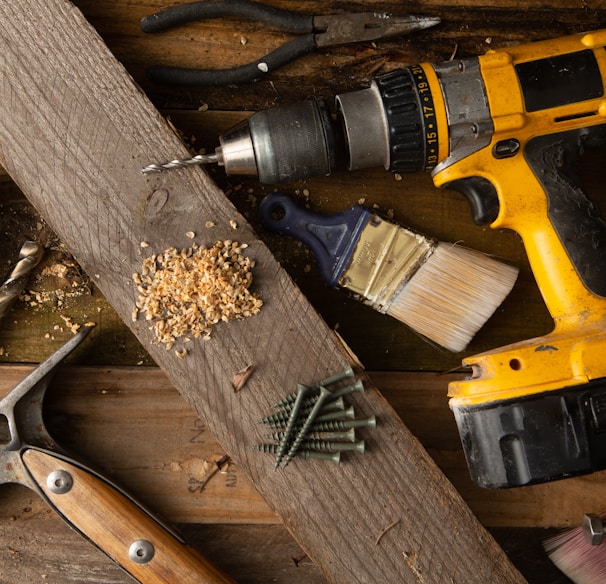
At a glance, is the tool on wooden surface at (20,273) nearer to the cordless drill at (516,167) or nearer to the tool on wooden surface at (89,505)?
the tool on wooden surface at (89,505)

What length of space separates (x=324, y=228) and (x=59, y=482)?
2.30 feet

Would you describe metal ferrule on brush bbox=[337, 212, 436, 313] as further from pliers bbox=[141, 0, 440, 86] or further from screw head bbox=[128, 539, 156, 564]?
screw head bbox=[128, 539, 156, 564]

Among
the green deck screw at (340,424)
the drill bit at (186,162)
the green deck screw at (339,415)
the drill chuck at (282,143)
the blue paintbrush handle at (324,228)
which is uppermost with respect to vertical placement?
the drill chuck at (282,143)

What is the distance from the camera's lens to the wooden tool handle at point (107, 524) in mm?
1184

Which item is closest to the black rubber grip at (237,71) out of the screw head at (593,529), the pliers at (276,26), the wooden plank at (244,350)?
the pliers at (276,26)

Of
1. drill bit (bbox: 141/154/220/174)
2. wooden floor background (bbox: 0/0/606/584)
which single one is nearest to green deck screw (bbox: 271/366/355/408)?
wooden floor background (bbox: 0/0/606/584)

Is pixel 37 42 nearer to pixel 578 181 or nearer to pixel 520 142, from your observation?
pixel 520 142

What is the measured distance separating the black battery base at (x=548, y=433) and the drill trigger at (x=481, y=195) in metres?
0.34

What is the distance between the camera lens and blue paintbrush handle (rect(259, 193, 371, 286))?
1271 mm

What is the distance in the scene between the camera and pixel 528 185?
114 cm

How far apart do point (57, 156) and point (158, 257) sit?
26 cm

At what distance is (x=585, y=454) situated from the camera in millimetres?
1095

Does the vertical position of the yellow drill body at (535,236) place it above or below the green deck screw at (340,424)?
above

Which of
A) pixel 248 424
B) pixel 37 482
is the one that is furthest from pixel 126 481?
pixel 248 424
